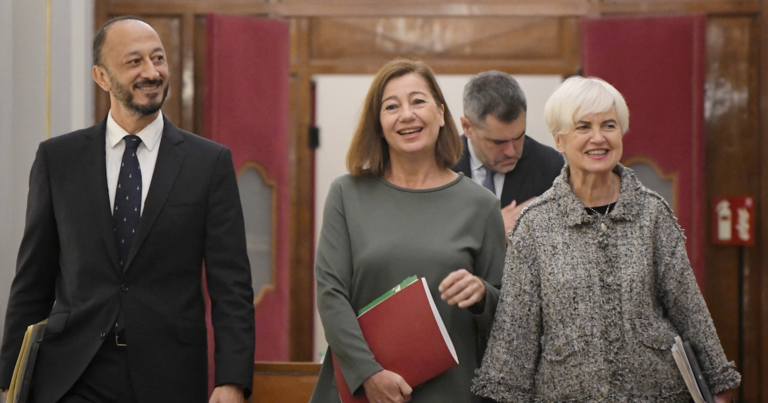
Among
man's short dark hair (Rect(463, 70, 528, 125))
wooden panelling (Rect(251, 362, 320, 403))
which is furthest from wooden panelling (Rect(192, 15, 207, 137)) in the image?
wooden panelling (Rect(251, 362, 320, 403))

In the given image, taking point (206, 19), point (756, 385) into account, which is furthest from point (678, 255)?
point (206, 19)

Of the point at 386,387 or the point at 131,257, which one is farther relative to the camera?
the point at 131,257

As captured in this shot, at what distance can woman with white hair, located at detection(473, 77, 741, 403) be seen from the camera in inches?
78.5

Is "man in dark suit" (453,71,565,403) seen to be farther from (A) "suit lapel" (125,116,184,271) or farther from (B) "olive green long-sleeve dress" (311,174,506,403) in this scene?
(A) "suit lapel" (125,116,184,271)

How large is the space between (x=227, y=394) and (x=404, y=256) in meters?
0.60

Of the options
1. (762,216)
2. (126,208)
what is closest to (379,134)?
(126,208)

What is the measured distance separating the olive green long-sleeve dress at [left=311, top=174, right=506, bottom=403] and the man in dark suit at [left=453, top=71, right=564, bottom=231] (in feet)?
2.25

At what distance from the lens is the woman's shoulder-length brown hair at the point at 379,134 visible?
7.64 ft

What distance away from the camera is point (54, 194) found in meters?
2.27

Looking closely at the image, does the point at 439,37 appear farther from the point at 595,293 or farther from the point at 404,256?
the point at 595,293

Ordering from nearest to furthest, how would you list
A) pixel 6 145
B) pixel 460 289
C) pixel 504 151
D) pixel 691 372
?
1. pixel 691 372
2. pixel 460 289
3. pixel 504 151
4. pixel 6 145

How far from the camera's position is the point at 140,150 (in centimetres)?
231

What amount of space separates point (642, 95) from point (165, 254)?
340 centimetres

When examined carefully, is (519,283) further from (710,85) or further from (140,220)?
(710,85)
